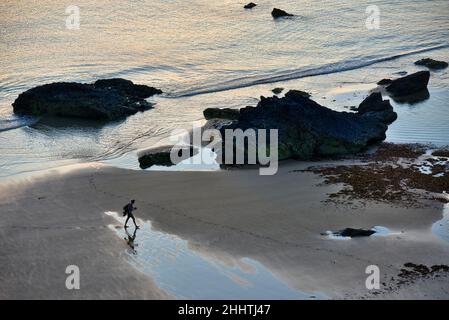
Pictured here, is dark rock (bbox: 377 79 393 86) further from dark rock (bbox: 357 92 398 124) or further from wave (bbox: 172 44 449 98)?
dark rock (bbox: 357 92 398 124)

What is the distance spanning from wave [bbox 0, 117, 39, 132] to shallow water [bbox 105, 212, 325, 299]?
649 inches

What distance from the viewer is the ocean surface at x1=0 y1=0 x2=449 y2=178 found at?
33562mm

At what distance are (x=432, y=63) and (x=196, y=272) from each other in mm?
34771

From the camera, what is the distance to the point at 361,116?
32250mm

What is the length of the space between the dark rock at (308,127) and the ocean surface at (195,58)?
8.44 ft

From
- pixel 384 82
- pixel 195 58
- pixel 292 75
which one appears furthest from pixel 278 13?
pixel 384 82

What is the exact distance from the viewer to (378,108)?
115 ft

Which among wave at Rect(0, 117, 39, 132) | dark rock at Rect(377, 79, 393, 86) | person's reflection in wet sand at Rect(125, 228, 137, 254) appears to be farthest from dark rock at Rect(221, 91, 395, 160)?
dark rock at Rect(377, 79, 393, 86)

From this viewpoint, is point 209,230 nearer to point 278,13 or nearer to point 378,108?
point 378,108

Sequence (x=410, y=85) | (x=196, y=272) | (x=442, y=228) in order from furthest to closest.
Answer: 1. (x=410, y=85)
2. (x=442, y=228)
3. (x=196, y=272)

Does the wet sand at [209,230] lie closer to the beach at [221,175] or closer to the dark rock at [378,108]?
the beach at [221,175]

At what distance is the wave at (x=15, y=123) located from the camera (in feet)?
116

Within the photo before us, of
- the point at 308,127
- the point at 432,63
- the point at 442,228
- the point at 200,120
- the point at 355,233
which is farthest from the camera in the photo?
the point at 432,63
